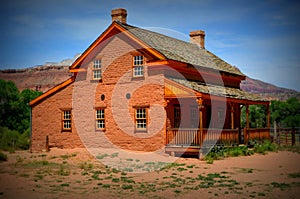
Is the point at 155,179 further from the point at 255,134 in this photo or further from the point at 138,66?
the point at 255,134

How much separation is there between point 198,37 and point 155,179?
76.3 ft

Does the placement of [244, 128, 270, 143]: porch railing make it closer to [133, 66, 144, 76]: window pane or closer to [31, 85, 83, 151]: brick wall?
[133, 66, 144, 76]: window pane

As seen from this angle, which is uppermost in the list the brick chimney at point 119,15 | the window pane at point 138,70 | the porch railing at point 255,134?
the brick chimney at point 119,15

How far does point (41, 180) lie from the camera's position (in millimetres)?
15266

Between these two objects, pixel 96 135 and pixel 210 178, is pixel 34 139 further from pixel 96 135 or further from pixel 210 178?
pixel 210 178

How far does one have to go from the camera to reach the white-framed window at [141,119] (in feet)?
79.6

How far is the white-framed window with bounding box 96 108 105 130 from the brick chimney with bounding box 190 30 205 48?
46.1ft

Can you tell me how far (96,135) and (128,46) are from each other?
6.01m

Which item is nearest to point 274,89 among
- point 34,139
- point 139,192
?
point 34,139

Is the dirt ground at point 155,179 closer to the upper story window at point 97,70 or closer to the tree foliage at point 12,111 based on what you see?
the upper story window at point 97,70

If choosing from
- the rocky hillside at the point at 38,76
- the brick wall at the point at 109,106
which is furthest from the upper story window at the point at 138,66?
the rocky hillside at the point at 38,76

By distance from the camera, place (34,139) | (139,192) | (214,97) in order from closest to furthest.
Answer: (139,192) → (214,97) → (34,139)

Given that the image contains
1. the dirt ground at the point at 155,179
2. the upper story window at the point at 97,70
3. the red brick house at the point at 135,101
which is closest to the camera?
the dirt ground at the point at 155,179

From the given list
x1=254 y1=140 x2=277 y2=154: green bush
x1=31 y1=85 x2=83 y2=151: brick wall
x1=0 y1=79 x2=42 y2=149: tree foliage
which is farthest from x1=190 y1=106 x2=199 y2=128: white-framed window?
x1=0 y1=79 x2=42 y2=149: tree foliage
